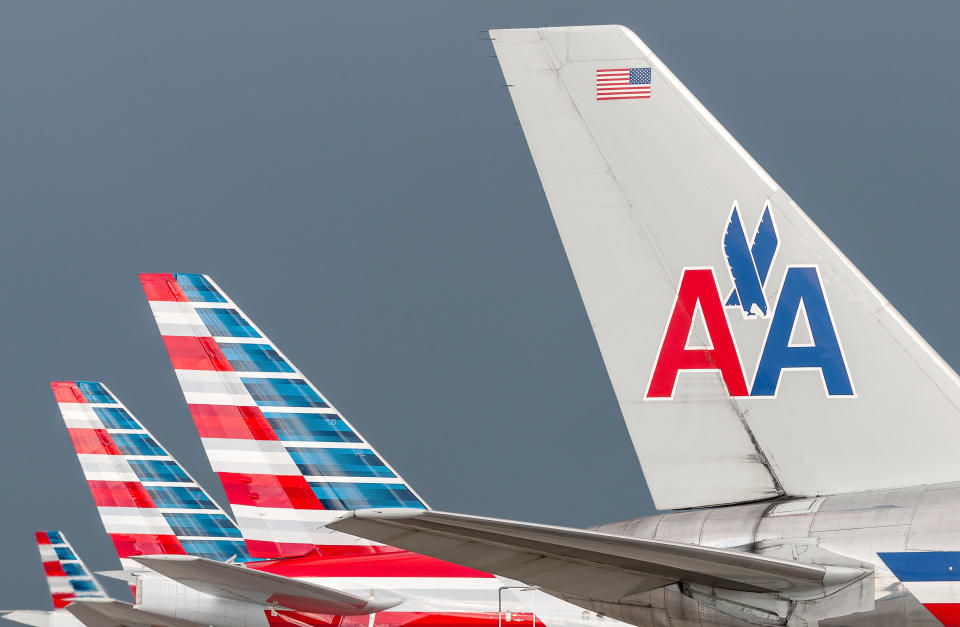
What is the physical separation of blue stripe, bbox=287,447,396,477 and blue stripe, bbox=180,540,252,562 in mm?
6609

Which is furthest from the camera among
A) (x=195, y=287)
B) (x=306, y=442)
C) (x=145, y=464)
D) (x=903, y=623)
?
(x=145, y=464)

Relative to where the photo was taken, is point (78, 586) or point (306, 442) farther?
point (78, 586)

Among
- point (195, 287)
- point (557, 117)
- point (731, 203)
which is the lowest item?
point (731, 203)

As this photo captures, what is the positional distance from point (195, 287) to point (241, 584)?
546cm

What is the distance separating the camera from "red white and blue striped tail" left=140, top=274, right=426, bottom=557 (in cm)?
1507

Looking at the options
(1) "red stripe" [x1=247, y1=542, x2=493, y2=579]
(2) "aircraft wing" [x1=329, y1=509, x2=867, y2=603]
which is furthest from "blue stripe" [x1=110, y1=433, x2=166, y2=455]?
(2) "aircraft wing" [x1=329, y1=509, x2=867, y2=603]

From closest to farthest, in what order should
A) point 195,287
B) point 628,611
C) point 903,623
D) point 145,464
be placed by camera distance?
point 903,623 → point 628,611 → point 195,287 → point 145,464

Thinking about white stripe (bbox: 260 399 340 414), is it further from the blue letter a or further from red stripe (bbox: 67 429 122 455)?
red stripe (bbox: 67 429 122 455)

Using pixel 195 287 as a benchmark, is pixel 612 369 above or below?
below

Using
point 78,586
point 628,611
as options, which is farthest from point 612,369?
point 78,586

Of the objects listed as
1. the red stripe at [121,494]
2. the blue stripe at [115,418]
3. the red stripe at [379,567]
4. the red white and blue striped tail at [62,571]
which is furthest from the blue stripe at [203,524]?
the red white and blue striped tail at [62,571]

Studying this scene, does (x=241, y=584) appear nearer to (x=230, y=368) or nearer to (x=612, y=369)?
(x=230, y=368)

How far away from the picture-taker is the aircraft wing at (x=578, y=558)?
5209 millimetres

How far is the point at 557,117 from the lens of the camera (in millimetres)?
7477
